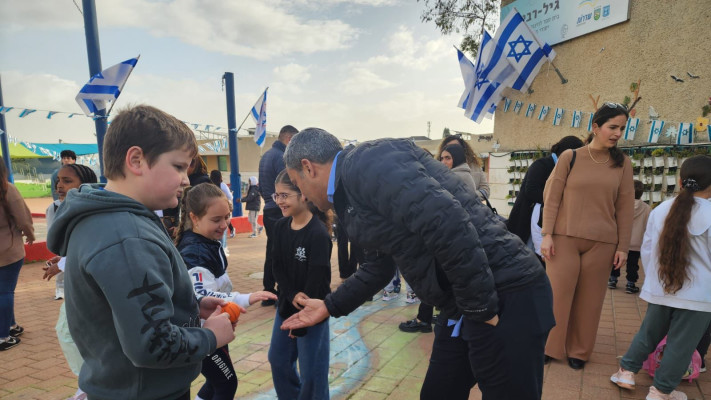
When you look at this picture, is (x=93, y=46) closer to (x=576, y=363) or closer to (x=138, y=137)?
(x=138, y=137)

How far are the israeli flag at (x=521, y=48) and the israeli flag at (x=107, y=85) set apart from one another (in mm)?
7096

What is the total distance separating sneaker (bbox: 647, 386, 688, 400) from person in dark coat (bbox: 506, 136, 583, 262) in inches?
50.0

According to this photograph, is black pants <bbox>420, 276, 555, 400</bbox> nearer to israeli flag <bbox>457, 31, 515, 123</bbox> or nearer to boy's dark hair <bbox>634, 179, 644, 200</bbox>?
boy's dark hair <bbox>634, 179, 644, 200</bbox>

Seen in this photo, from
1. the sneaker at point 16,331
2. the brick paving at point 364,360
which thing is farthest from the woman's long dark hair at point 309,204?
the sneaker at point 16,331

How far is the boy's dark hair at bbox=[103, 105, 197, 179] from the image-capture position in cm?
118

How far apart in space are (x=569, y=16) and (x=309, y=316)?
28.9ft

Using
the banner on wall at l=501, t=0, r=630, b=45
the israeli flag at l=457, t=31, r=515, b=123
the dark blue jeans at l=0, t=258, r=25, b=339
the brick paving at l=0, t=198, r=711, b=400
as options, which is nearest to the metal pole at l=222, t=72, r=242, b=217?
the israeli flag at l=457, t=31, r=515, b=123

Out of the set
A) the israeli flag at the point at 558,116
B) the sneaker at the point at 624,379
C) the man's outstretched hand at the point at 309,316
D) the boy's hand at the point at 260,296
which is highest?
the israeli flag at the point at 558,116

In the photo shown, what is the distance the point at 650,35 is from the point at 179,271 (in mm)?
8422

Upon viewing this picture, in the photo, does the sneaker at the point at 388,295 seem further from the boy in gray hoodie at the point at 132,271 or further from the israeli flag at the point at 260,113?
the israeli flag at the point at 260,113

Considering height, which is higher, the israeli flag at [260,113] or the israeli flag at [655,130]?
the israeli flag at [260,113]

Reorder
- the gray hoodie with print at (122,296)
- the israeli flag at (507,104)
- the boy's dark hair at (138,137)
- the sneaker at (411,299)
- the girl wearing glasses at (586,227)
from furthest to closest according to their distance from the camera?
the israeli flag at (507,104)
the sneaker at (411,299)
the girl wearing glasses at (586,227)
the boy's dark hair at (138,137)
the gray hoodie with print at (122,296)

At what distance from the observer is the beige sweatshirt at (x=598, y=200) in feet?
9.64

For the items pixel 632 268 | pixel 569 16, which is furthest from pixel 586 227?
pixel 569 16
